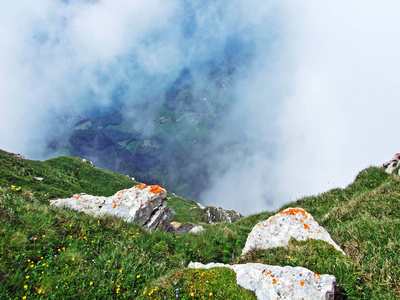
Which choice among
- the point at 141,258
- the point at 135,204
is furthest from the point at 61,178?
the point at 141,258

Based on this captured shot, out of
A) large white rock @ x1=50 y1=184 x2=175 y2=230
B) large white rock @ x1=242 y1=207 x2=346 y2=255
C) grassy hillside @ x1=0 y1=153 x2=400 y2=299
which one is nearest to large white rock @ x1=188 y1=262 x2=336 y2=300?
grassy hillside @ x1=0 y1=153 x2=400 y2=299

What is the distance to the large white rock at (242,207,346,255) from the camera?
28.8 ft

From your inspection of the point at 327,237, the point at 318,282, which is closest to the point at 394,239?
the point at 327,237

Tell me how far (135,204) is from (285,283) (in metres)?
13.2

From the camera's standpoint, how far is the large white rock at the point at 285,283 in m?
5.21

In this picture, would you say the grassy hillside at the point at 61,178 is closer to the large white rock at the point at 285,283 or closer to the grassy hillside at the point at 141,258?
the grassy hillside at the point at 141,258

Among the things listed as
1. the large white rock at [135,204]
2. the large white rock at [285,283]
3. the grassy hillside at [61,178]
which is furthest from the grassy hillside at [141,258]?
the grassy hillside at [61,178]

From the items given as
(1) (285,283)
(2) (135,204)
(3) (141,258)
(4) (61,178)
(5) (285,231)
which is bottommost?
(1) (285,283)

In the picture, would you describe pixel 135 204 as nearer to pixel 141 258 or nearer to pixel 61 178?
pixel 141 258

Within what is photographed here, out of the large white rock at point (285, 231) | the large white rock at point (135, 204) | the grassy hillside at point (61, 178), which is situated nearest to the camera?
the large white rock at point (285, 231)

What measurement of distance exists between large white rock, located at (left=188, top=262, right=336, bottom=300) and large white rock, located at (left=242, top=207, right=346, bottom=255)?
2.99 meters

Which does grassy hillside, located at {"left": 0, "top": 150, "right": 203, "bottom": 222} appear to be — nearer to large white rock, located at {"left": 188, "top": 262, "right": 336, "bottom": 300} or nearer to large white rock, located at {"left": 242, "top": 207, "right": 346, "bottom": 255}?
large white rock, located at {"left": 242, "top": 207, "right": 346, "bottom": 255}

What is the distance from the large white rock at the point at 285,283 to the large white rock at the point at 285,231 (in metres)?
2.99

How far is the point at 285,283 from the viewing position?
556 cm
